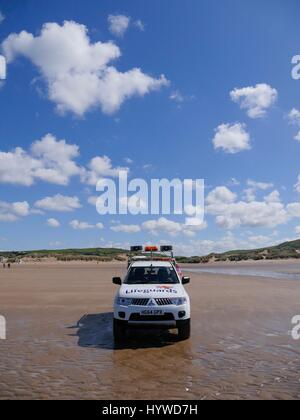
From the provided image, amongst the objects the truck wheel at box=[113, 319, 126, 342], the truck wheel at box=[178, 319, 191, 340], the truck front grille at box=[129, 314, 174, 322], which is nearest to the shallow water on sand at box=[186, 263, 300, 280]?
the truck wheel at box=[178, 319, 191, 340]

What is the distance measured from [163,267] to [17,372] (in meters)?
5.27

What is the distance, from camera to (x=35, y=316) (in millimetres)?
13875

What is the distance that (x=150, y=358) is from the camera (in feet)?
28.0

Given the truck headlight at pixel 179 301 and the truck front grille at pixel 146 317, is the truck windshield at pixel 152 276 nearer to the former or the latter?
the truck headlight at pixel 179 301

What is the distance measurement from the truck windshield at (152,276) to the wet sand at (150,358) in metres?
1.29

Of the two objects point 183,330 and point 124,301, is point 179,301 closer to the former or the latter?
point 183,330

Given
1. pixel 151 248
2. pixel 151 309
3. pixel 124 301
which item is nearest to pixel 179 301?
pixel 151 309

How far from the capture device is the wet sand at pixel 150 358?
650 centimetres

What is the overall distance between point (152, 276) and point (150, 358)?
10.9 feet

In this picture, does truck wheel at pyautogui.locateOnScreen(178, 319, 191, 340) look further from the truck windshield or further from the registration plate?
the truck windshield

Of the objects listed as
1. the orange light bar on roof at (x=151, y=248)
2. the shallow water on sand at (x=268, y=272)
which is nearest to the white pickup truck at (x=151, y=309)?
the orange light bar on roof at (x=151, y=248)

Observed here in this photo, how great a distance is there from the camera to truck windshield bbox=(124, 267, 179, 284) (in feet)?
37.3
